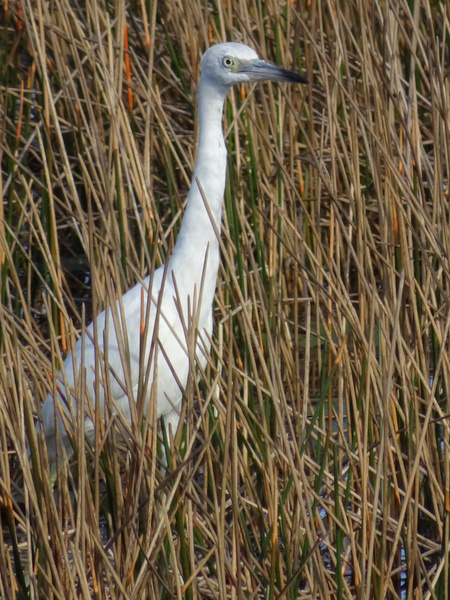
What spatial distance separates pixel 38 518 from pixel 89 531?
Result: 10cm

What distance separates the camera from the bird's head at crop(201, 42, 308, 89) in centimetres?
223

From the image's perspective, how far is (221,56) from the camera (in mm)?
2230

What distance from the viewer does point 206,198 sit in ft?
7.27

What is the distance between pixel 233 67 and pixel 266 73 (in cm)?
9

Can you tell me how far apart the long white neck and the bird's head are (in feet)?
0.08

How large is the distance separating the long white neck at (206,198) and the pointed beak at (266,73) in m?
0.07

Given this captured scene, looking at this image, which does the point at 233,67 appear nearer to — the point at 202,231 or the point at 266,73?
the point at 266,73

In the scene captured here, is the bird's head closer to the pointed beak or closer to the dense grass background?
the pointed beak

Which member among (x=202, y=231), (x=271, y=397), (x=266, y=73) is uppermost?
(x=266, y=73)

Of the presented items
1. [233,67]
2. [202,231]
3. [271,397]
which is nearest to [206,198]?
[202,231]

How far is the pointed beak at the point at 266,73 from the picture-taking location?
226 centimetres

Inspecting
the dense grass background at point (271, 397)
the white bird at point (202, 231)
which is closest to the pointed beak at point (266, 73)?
the white bird at point (202, 231)

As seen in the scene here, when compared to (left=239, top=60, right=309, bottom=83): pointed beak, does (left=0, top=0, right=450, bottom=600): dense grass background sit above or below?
below

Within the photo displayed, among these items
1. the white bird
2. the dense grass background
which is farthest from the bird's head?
the dense grass background
